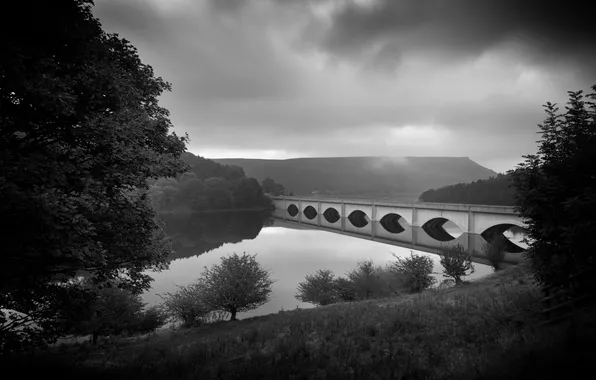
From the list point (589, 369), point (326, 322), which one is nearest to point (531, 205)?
point (589, 369)

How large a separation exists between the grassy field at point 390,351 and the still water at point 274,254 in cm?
896

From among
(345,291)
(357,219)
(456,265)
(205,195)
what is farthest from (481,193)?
(205,195)

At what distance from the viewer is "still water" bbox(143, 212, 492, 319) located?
1089 inches

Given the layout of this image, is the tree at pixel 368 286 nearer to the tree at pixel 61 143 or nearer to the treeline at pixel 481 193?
the tree at pixel 61 143

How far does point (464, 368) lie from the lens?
6285mm

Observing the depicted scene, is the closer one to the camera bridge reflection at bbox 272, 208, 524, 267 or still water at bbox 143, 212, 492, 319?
still water at bbox 143, 212, 492, 319

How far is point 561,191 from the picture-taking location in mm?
8555

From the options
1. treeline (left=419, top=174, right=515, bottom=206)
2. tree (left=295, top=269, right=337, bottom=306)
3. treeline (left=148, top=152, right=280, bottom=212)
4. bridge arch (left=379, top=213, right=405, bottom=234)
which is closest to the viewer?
tree (left=295, top=269, right=337, bottom=306)

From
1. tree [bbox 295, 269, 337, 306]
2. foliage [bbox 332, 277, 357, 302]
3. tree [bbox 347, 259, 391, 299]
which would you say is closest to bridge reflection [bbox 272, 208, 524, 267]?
tree [bbox 347, 259, 391, 299]

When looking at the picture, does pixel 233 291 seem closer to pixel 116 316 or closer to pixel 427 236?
pixel 116 316

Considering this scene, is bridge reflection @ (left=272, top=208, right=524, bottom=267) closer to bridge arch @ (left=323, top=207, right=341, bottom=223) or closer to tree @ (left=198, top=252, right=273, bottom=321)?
bridge arch @ (left=323, top=207, right=341, bottom=223)

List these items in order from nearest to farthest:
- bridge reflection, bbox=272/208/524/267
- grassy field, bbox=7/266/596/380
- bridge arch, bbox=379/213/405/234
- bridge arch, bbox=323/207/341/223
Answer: grassy field, bbox=7/266/596/380, bridge reflection, bbox=272/208/524/267, bridge arch, bbox=379/213/405/234, bridge arch, bbox=323/207/341/223

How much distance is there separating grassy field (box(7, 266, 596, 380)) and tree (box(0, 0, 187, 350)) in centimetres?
271

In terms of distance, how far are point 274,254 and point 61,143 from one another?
124 ft
